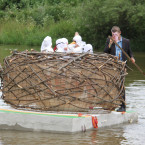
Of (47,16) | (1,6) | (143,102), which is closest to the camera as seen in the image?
(143,102)

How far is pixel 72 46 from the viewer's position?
1162cm

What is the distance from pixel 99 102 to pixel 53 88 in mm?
856

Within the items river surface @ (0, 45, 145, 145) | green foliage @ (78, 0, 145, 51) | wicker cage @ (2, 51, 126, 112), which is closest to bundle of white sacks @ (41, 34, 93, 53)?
wicker cage @ (2, 51, 126, 112)

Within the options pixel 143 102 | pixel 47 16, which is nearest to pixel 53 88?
pixel 143 102

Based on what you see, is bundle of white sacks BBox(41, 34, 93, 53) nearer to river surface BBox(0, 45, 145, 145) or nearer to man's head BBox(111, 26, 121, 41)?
man's head BBox(111, 26, 121, 41)

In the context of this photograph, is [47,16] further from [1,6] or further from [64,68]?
[64,68]

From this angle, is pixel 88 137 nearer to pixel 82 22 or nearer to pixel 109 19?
pixel 109 19

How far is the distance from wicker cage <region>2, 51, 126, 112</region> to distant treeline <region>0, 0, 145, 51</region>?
26276 millimetres

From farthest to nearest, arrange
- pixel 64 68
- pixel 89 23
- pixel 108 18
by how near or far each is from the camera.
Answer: pixel 89 23 → pixel 108 18 → pixel 64 68

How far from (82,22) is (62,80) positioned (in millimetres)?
31218

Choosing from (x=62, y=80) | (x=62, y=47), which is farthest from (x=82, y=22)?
(x=62, y=80)

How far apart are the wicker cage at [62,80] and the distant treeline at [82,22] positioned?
26276mm

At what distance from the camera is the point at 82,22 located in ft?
132

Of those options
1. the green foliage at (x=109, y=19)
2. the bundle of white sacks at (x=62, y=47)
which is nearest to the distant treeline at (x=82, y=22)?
the green foliage at (x=109, y=19)
